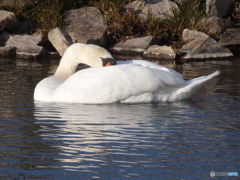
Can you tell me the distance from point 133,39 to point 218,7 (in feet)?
11.8

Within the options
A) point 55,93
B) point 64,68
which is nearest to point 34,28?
point 64,68

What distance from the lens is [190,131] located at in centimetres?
717

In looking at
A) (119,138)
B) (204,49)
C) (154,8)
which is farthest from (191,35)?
(119,138)

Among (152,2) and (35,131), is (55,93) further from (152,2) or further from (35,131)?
(152,2)

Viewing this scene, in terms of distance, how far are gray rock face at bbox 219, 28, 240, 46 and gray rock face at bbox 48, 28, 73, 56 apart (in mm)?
4219

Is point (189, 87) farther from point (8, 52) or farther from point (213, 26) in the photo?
point (213, 26)

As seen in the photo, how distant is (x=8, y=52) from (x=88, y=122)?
8253mm

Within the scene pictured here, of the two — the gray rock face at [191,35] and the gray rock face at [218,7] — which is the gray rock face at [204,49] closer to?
the gray rock face at [191,35]

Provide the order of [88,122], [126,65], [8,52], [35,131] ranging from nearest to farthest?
[35,131] → [88,122] → [126,65] → [8,52]

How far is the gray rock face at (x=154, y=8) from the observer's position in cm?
1858

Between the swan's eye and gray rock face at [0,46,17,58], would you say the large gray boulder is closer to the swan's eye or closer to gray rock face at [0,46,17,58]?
gray rock face at [0,46,17,58]

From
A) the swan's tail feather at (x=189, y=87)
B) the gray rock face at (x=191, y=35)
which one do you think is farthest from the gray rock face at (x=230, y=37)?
the swan's tail feather at (x=189, y=87)

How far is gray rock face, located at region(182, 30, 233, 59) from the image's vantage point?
51.5ft

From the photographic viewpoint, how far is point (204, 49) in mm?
15797
